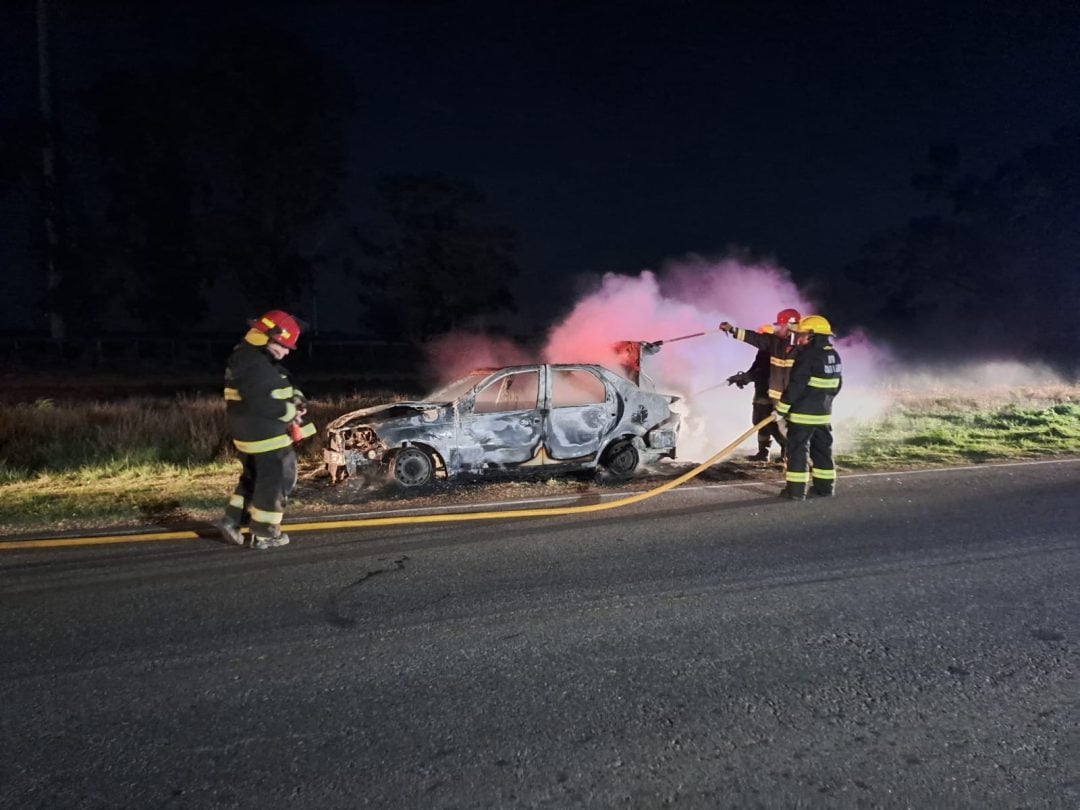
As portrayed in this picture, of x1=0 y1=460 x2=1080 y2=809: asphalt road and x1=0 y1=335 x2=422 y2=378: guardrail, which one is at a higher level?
x1=0 y1=335 x2=422 y2=378: guardrail

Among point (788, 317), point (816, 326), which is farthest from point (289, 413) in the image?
point (788, 317)

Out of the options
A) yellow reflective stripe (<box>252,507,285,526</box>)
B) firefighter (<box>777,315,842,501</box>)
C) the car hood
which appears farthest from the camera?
the car hood

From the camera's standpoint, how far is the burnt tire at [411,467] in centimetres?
816

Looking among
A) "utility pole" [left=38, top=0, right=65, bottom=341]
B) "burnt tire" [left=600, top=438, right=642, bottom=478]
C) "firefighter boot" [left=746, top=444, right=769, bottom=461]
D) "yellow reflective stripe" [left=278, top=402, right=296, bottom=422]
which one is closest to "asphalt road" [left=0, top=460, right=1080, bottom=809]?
"yellow reflective stripe" [left=278, top=402, right=296, bottom=422]

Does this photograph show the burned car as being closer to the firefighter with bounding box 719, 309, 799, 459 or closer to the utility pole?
the firefighter with bounding box 719, 309, 799, 459

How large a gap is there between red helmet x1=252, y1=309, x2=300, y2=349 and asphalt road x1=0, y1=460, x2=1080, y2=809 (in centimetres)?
162

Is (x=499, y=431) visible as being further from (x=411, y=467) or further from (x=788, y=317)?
(x=788, y=317)

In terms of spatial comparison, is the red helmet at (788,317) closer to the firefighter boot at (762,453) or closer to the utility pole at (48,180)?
the firefighter boot at (762,453)

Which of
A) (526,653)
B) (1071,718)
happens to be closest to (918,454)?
(1071,718)

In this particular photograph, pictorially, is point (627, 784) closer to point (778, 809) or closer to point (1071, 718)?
point (778, 809)

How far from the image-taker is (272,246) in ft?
114

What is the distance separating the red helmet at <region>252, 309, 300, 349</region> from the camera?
5.50 m

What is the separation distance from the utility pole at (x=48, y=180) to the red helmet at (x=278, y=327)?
30.1 m

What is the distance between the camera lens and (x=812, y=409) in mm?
7383
